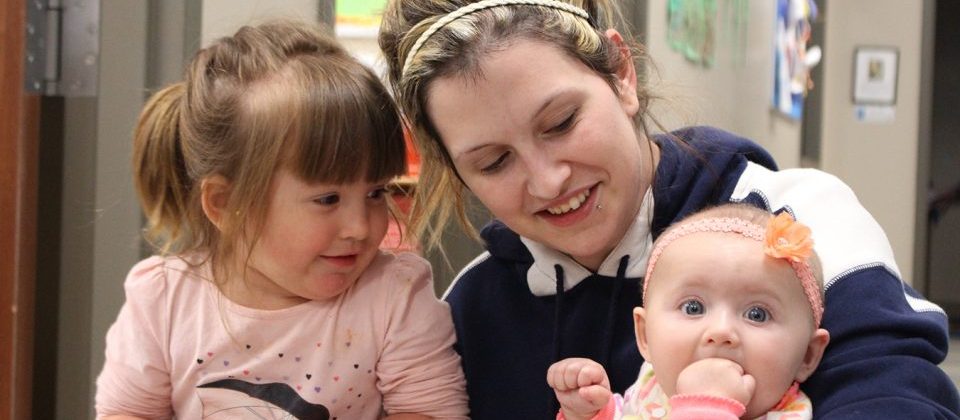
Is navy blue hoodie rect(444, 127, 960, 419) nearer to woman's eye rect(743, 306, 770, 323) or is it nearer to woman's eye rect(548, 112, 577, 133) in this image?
woman's eye rect(743, 306, 770, 323)

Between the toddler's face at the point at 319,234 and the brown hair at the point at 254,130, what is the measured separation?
0.02 metres

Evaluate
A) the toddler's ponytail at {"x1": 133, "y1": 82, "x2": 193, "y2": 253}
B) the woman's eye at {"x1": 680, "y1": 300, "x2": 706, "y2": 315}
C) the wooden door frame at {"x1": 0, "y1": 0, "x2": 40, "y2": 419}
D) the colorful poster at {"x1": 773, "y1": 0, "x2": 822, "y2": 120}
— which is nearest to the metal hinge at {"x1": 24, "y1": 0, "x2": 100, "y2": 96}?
the wooden door frame at {"x1": 0, "y1": 0, "x2": 40, "y2": 419}

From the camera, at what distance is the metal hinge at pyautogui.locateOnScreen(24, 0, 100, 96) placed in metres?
1.94

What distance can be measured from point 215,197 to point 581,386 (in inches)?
24.6

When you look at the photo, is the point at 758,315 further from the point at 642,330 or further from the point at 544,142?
the point at 544,142

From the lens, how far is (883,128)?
23.0 feet

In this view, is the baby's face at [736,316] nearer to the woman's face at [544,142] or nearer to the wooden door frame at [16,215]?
the woman's face at [544,142]

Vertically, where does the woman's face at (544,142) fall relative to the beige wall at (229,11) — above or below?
below

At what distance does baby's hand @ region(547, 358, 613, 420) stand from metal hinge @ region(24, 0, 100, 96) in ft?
3.63

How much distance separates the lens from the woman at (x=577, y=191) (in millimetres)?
1267

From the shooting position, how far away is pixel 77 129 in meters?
2.05

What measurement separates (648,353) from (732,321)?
14 cm

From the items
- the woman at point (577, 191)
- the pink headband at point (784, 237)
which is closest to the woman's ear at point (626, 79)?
the woman at point (577, 191)

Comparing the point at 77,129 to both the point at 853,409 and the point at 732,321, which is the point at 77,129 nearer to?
the point at 732,321
